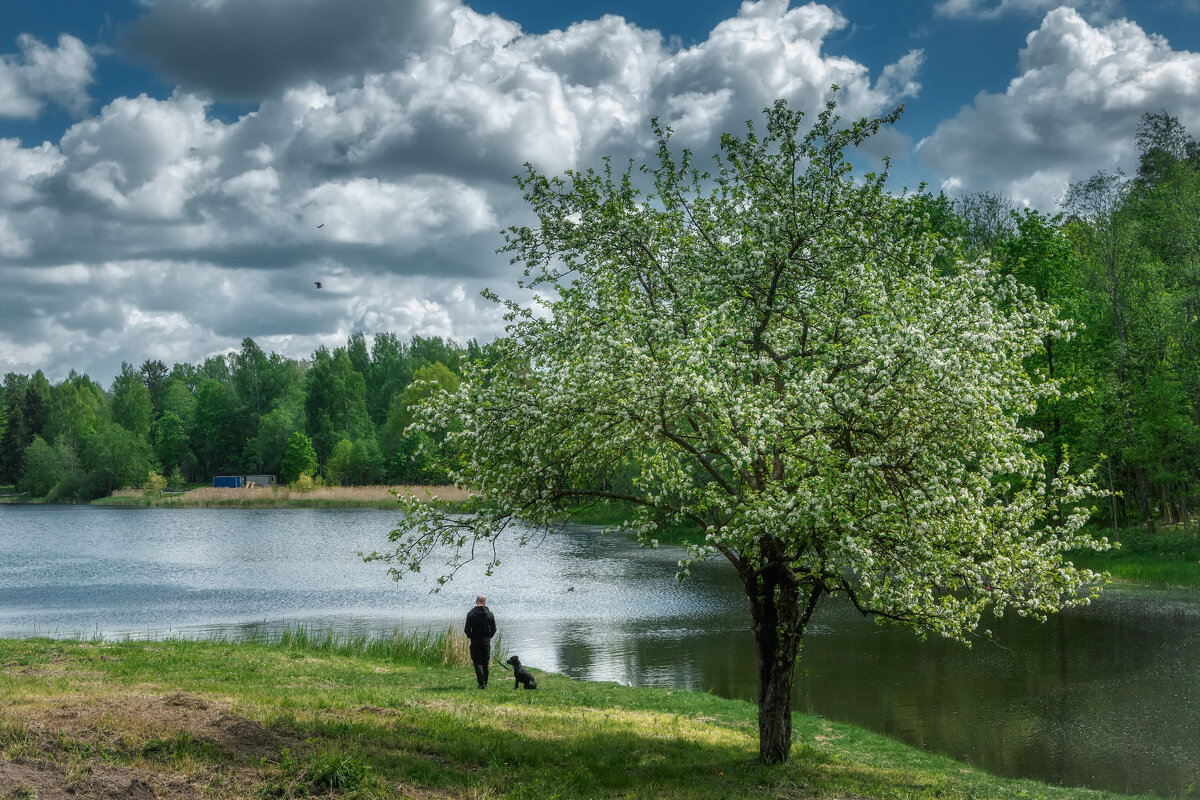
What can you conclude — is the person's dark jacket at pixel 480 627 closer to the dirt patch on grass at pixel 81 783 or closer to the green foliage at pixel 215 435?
→ the dirt patch on grass at pixel 81 783

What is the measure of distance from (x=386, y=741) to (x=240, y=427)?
14547 centimetres

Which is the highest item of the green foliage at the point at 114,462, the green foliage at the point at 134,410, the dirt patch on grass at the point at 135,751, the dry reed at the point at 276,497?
the green foliage at the point at 134,410

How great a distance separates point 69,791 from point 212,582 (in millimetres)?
40790

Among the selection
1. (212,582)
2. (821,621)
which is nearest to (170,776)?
(821,621)

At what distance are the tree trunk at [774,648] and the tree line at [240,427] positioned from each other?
96892 millimetres

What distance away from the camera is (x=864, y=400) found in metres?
13.0

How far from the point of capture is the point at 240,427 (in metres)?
148

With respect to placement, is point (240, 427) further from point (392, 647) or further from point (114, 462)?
point (392, 647)

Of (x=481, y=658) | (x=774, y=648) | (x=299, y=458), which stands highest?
(x=299, y=458)

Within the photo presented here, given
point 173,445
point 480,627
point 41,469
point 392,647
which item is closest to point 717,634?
point 392,647

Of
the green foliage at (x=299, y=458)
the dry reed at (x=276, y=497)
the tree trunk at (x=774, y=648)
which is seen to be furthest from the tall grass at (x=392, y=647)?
the green foliage at (x=299, y=458)

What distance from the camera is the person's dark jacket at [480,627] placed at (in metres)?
21.7

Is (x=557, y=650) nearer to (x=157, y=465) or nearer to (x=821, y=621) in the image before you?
(x=821, y=621)

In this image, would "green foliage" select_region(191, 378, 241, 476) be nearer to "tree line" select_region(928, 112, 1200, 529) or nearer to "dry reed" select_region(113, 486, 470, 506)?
"dry reed" select_region(113, 486, 470, 506)
